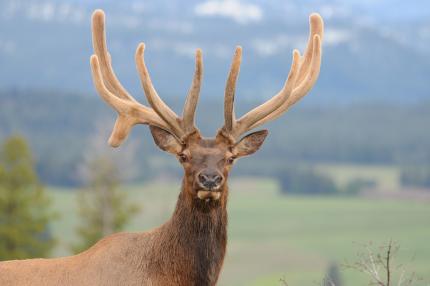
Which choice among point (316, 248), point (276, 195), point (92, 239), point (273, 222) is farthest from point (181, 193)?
point (276, 195)

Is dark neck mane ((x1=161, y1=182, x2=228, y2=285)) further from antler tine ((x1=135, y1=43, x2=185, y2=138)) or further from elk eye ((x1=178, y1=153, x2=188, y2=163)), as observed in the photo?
antler tine ((x1=135, y1=43, x2=185, y2=138))

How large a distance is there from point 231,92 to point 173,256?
191cm

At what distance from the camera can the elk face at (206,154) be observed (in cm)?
1128

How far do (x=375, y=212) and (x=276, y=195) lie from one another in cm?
2545

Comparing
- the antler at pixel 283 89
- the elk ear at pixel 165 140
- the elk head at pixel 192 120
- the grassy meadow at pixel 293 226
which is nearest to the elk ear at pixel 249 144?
the elk head at pixel 192 120

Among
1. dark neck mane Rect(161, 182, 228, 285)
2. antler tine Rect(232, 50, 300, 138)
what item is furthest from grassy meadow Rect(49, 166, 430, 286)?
dark neck mane Rect(161, 182, 228, 285)

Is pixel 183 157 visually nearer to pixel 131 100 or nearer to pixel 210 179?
pixel 210 179

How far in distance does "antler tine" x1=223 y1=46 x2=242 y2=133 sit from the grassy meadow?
191 ft

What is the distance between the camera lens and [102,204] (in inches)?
2035

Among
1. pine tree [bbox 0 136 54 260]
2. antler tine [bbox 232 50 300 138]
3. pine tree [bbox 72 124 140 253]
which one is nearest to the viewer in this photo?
antler tine [bbox 232 50 300 138]

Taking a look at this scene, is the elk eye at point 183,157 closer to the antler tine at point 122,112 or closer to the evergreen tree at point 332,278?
the antler tine at point 122,112

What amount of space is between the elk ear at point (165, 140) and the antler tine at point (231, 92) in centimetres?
59

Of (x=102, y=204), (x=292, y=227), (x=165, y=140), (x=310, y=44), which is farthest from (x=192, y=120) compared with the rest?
(x=292, y=227)

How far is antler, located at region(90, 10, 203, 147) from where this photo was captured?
12.1 meters
